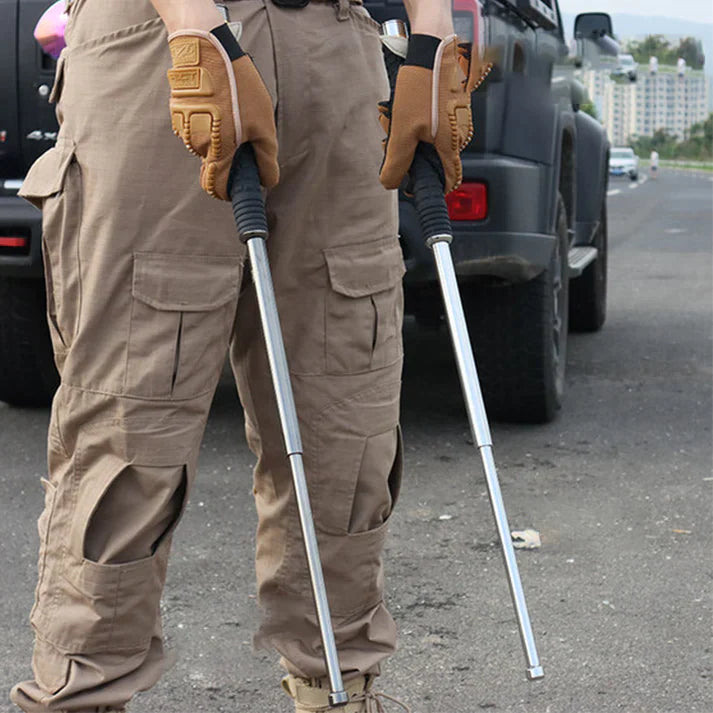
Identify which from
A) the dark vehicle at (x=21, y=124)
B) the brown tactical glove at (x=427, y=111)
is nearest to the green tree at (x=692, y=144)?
the dark vehicle at (x=21, y=124)

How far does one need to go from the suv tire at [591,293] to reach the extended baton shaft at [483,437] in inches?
193

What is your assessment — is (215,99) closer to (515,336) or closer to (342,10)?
(342,10)

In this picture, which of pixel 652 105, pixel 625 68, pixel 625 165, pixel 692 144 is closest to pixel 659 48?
pixel 692 144

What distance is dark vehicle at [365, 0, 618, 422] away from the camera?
4.14 metres

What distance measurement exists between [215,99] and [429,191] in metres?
0.35

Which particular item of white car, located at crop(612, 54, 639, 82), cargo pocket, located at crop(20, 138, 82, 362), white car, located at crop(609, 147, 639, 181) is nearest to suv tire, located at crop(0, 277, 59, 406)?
cargo pocket, located at crop(20, 138, 82, 362)

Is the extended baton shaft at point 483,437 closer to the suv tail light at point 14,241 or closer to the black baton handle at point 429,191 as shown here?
the black baton handle at point 429,191

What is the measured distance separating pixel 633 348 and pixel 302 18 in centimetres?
478

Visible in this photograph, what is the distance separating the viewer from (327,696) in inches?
93.3

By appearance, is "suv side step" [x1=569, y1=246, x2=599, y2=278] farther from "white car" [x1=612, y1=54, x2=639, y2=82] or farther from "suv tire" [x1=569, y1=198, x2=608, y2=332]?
"white car" [x1=612, y1=54, x2=639, y2=82]

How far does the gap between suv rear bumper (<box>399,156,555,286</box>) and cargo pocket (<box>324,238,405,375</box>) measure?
1.85 metres

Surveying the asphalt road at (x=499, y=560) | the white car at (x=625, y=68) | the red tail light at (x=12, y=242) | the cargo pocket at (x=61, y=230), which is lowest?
the asphalt road at (x=499, y=560)

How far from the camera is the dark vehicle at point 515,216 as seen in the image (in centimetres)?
414

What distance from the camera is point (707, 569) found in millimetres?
3498
